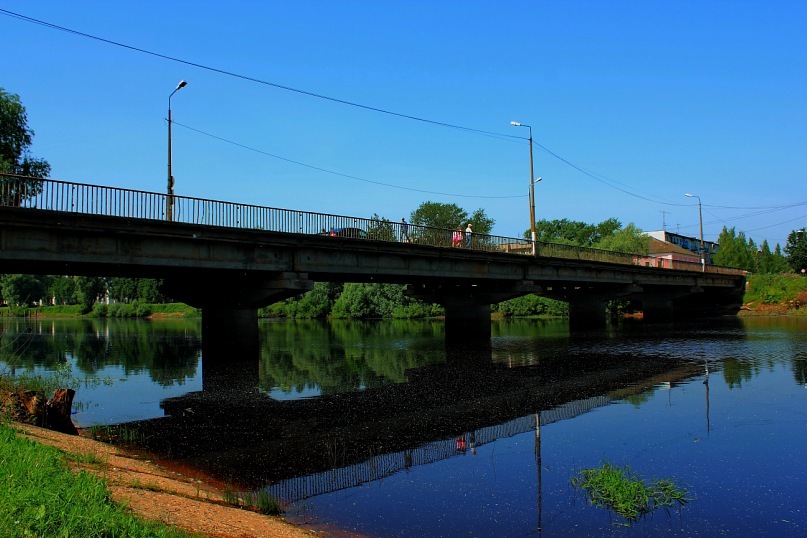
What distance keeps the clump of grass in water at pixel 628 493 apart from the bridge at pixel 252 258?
1931 centimetres

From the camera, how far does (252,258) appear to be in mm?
28953

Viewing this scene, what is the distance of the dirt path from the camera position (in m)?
7.80

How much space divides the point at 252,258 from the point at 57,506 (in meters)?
22.9

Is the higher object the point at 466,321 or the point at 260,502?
the point at 466,321

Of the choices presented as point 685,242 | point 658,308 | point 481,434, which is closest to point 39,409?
point 481,434

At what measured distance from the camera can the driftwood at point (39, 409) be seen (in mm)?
13539

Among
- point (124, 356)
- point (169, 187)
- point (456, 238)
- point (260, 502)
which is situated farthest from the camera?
point (456, 238)

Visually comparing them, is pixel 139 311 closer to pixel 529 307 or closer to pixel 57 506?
pixel 529 307

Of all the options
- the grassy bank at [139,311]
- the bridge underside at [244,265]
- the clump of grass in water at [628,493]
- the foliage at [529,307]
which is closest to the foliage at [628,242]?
the foliage at [529,307]

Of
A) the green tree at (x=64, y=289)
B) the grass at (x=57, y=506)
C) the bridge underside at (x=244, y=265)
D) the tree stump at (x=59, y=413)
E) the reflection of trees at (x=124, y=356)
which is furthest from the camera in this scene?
the green tree at (x=64, y=289)

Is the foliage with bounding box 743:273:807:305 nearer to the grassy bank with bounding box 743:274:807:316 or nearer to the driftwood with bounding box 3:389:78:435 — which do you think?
the grassy bank with bounding box 743:274:807:316

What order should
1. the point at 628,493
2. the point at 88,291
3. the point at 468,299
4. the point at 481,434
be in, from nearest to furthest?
the point at 628,493
the point at 481,434
the point at 468,299
the point at 88,291

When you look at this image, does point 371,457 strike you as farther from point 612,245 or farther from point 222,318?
point 612,245

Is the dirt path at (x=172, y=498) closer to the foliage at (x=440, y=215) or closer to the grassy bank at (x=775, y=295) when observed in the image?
the grassy bank at (x=775, y=295)
